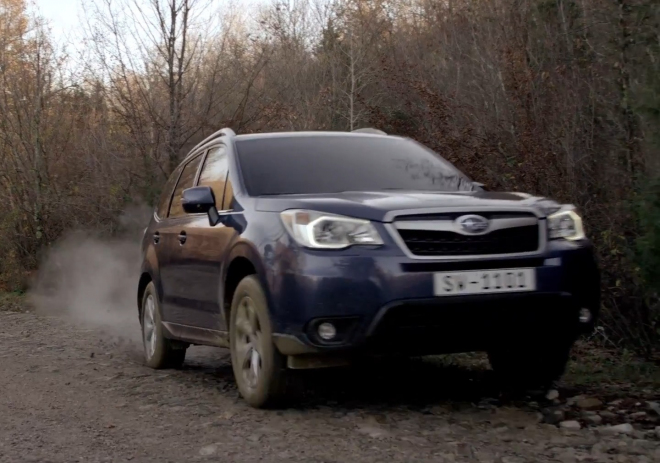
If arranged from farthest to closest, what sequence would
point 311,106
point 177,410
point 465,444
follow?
1. point 311,106
2. point 177,410
3. point 465,444

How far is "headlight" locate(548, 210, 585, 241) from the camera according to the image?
5.48 metres

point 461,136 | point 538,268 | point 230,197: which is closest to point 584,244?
point 538,268

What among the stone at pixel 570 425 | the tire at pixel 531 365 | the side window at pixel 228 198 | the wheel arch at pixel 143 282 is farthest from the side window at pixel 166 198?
the stone at pixel 570 425

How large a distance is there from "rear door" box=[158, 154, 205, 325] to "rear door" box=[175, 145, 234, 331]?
41 mm

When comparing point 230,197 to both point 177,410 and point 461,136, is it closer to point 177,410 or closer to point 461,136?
point 177,410

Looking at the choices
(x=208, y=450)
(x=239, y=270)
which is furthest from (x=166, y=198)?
(x=208, y=450)

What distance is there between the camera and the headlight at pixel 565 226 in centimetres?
548

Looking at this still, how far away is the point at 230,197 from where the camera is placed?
6.25m

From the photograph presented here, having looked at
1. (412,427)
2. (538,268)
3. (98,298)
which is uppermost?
(538,268)

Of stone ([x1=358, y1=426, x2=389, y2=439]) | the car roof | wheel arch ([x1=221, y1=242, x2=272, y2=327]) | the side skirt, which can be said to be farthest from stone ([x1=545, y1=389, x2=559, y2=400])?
the car roof

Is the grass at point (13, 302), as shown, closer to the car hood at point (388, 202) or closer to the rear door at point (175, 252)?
the rear door at point (175, 252)

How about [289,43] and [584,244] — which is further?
[289,43]

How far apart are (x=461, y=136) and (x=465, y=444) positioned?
20.4ft

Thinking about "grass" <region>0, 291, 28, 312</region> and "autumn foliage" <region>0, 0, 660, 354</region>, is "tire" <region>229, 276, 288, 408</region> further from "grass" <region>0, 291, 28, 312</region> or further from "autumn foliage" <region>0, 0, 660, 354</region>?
"grass" <region>0, 291, 28, 312</region>
